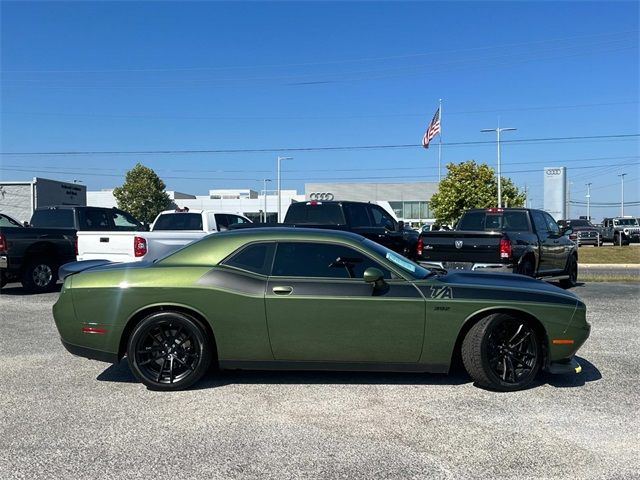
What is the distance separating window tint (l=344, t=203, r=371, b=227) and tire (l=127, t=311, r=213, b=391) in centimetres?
811

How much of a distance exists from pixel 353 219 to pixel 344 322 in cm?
812

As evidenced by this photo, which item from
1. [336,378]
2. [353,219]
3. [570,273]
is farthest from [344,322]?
[570,273]

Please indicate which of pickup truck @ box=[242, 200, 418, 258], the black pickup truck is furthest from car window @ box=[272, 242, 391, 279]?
the black pickup truck

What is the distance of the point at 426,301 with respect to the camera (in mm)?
4934

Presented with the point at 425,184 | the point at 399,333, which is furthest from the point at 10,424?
the point at 425,184

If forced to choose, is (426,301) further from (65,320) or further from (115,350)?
(65,320)

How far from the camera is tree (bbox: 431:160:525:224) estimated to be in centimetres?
4194

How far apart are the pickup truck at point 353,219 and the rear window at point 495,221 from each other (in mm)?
1647

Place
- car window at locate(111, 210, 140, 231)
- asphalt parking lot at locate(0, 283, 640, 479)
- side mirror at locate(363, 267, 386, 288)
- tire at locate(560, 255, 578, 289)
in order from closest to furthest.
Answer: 1. asphalt parking lot at locate(0, 283, 640, 479)
2. side mirror at locate(363, 267, 386, 288)
3. tire at locate(560, 255, 578, 289)
4. car window at locate(111, 210, 140, 231)

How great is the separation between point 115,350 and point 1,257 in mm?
7290

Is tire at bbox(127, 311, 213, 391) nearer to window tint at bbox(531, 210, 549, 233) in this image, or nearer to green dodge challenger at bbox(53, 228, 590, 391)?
green dodge challenger at bbox(53, 228, 590, 391)

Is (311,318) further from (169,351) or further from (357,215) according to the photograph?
(357,215)

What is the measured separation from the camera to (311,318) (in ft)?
16.0

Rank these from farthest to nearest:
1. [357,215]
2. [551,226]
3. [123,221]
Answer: [123,221], [357,215], [551,226]
